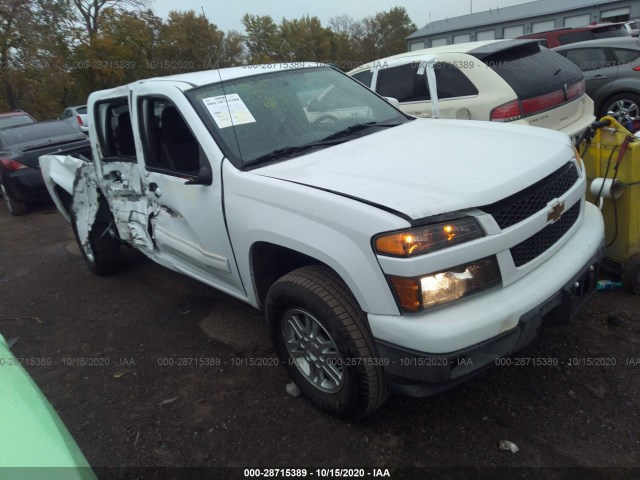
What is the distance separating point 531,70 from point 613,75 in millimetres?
3740

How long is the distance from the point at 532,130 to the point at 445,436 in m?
1.93

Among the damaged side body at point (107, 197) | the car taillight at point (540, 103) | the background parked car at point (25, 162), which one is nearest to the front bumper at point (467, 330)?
the damaged side body at point (107, 197)

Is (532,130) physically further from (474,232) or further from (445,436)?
(445,436)

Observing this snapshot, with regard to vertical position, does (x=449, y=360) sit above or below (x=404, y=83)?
below

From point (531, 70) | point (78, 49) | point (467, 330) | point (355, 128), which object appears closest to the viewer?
point (467, 330)

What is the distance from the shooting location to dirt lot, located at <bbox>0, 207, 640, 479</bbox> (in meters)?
2.29

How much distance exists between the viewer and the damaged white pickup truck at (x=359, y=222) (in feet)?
6.71

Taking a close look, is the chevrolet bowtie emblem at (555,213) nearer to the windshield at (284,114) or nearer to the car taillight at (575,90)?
the windshield at (284,114)

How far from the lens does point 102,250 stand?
4.93m

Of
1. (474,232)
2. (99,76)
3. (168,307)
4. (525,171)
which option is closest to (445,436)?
(474,232)

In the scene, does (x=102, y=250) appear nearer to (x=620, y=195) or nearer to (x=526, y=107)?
(x=526, y=107)

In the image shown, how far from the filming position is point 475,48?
5195mm

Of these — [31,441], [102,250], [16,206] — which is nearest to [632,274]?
[31,441]

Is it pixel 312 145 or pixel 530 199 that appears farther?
pixel 312 145
